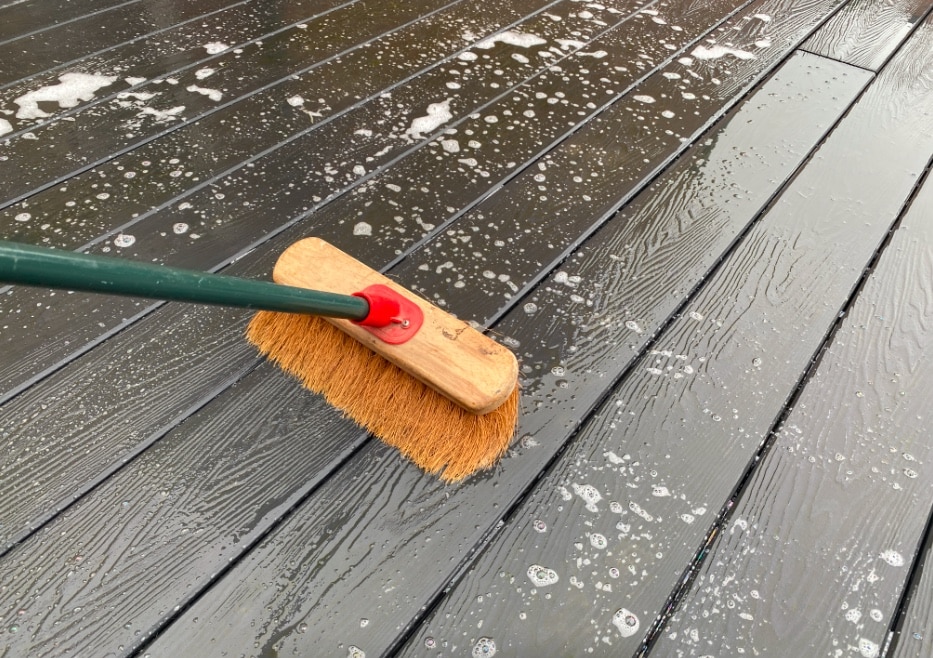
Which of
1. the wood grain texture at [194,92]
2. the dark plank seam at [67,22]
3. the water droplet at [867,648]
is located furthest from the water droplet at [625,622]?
the dark plank seam at [67,22]

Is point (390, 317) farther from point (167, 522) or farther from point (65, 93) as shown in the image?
point (65, 93)

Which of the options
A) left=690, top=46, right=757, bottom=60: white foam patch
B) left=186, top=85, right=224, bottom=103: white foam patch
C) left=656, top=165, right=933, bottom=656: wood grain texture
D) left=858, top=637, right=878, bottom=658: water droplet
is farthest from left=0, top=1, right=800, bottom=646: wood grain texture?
left=690, top=46, right=757, bottom=60: white foam patch

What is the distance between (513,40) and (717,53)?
0.48 m

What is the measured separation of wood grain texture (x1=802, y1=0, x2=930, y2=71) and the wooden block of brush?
128cm

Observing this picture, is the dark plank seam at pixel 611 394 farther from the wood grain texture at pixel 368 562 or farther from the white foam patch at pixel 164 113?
the white foam patch at pixel 164 113

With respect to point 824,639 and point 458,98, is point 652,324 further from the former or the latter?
point 458,98

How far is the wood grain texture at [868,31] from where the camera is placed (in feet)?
5.12

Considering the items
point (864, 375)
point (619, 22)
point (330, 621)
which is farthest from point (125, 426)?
point (619, 22)

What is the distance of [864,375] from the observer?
0.93 m

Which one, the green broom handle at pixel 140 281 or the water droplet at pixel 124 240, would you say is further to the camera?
the water droplet at pixel 124 240

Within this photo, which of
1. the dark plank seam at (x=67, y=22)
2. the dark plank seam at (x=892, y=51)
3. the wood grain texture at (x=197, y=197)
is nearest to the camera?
the wood grain texture at (x=197, y=197)

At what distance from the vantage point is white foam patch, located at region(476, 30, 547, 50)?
5.00ft

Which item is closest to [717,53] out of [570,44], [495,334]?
[570,44]

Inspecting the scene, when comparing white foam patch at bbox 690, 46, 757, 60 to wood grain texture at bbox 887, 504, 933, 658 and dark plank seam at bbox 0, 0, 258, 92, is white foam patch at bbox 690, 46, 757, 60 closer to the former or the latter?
dark plank seam at bbox 0, 0, 258, 92
